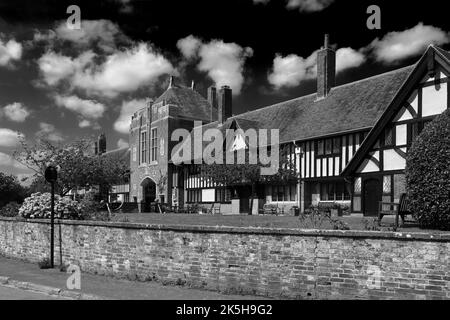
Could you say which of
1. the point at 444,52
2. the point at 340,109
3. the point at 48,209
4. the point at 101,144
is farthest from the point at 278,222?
the point at 101,144

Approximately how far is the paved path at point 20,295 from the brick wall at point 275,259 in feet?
7.54

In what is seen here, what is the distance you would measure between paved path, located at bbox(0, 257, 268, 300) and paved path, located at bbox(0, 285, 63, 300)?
19.3 inches

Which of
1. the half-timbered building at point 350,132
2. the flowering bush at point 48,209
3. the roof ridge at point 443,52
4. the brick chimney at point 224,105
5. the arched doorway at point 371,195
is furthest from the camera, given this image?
the brick chimney at point 224,105

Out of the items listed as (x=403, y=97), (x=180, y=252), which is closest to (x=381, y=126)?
(x=403, y=97)

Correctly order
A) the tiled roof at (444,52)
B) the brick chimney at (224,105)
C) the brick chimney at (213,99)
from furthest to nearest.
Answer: the brick chimney at (213,99), the brick chimney at (224,105), the tiled roof at (444,52)

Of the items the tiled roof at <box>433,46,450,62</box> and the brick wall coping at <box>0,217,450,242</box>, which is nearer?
the brick wall coping at <box>0,217,450,242</box>

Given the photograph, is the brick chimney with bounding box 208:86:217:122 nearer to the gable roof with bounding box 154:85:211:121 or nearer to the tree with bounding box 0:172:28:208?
the gable roof with bounding box 154:85:211:121

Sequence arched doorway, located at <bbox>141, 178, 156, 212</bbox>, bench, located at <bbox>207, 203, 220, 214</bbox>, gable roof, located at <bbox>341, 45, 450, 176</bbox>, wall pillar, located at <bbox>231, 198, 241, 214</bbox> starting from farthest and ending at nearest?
1. arched doorway, located at <bbox>141, 178, 156, 212</bbox>
2. bench, located at <bbox>207, 203, 220, 214</bbox>
3. wall pillar, located at <bbox>231, 198, 241, 214</bbox>
4. gable roof, located at <bbox>341, 45, 450, 176</bbox>

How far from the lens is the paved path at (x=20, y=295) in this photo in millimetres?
9277

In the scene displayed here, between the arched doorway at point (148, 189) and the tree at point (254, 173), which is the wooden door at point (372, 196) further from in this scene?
the arched doorway at point (148, 189)

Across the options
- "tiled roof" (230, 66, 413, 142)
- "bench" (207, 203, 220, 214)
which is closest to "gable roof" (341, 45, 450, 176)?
"tiled roof" (230, 66, 413, 142)

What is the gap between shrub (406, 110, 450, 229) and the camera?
11.5 meters

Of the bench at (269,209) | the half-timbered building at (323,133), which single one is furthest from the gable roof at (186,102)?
the bench at (269,209)

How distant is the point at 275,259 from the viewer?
9.30 metres
